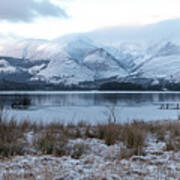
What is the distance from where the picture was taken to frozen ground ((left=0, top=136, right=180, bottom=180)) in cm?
450

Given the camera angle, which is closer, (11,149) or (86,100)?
(11,149)

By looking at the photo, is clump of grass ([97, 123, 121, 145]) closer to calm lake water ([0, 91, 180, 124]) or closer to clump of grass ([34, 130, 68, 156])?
clump of grass ([34, 130, 68, 156])

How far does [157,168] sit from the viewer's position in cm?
505

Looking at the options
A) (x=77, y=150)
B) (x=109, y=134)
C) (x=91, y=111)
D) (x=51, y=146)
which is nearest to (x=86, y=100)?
(x=91, y=111)

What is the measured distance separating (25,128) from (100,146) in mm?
3800

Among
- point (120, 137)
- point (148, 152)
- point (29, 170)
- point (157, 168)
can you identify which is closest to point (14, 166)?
point (29, 170)

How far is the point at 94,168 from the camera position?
16.3 feet

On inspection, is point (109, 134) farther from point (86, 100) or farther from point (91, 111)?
point (86, 100)

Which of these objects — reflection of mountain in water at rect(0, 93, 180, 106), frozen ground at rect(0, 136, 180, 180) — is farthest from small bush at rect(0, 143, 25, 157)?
reflection of mountain in water at rect(0, 93, 180, 106)

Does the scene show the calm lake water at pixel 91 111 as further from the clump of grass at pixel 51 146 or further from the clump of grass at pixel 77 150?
the clump of grass at pixel 77 150

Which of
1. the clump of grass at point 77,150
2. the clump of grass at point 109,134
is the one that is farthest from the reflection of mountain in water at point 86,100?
the clump of grass at point 77,150

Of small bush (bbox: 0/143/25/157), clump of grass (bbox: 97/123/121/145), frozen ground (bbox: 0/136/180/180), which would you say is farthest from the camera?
clump of grass (bbox: 97/123/121/145)

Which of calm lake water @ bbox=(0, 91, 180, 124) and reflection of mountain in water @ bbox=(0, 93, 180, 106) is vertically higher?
reflection of mountain in water @ bbox=(0, 93, 180, 106)

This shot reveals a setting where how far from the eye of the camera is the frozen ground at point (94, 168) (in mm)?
4496
